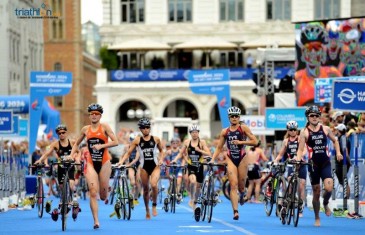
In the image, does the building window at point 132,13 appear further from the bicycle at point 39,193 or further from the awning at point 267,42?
the bicycle at point 39,193

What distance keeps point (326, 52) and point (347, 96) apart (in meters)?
19.8

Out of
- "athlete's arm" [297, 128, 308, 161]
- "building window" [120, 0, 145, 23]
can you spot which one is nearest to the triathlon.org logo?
"athlete's arm" [297, 128, 308, 161]

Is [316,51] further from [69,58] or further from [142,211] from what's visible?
[69,58]

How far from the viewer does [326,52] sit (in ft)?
152

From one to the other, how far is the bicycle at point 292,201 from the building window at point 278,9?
75743 millimetres

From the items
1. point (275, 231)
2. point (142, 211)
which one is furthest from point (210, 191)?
point (142, 211)

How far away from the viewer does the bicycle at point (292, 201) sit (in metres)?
22.6

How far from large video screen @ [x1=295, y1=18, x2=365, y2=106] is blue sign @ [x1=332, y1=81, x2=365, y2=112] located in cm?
1800

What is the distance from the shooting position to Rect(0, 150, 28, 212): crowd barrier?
3198 centimetres

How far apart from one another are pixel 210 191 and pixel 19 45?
69.6m

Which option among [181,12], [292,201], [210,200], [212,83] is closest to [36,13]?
[210,200]

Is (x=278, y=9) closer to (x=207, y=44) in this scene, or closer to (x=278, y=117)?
(x=207, y=44)

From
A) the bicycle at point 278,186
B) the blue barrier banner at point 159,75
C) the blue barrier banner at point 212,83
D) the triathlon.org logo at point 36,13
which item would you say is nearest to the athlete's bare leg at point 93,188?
the bicycle at point 278,186

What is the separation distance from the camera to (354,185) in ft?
86.0
